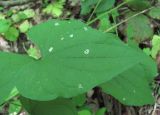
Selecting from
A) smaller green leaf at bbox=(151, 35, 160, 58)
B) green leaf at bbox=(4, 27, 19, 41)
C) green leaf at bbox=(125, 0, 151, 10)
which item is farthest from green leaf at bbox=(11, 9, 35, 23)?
smaller green leaf at bbox=(151, 35, 160, 58)

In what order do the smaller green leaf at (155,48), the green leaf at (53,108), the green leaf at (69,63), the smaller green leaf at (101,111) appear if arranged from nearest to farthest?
the green leaf at (69,63), the green leaf at (53,108), the smaller green leaf at (101,111), the smaller green leaf at (155,48)

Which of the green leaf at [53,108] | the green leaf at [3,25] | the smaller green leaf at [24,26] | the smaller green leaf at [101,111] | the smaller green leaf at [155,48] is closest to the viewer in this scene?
the green leaf at [53,108]

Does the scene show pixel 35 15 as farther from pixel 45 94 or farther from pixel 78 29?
pixel 45 94

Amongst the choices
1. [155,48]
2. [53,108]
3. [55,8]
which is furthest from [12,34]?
[53,108]

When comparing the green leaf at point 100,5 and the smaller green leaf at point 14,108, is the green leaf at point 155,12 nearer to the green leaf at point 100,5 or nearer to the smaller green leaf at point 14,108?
the green leaf at point 100,5

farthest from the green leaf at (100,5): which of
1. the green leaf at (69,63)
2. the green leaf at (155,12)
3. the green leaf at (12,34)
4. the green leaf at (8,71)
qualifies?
the green leaf at (8,71)

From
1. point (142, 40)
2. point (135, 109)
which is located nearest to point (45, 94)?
point (135, 109)
